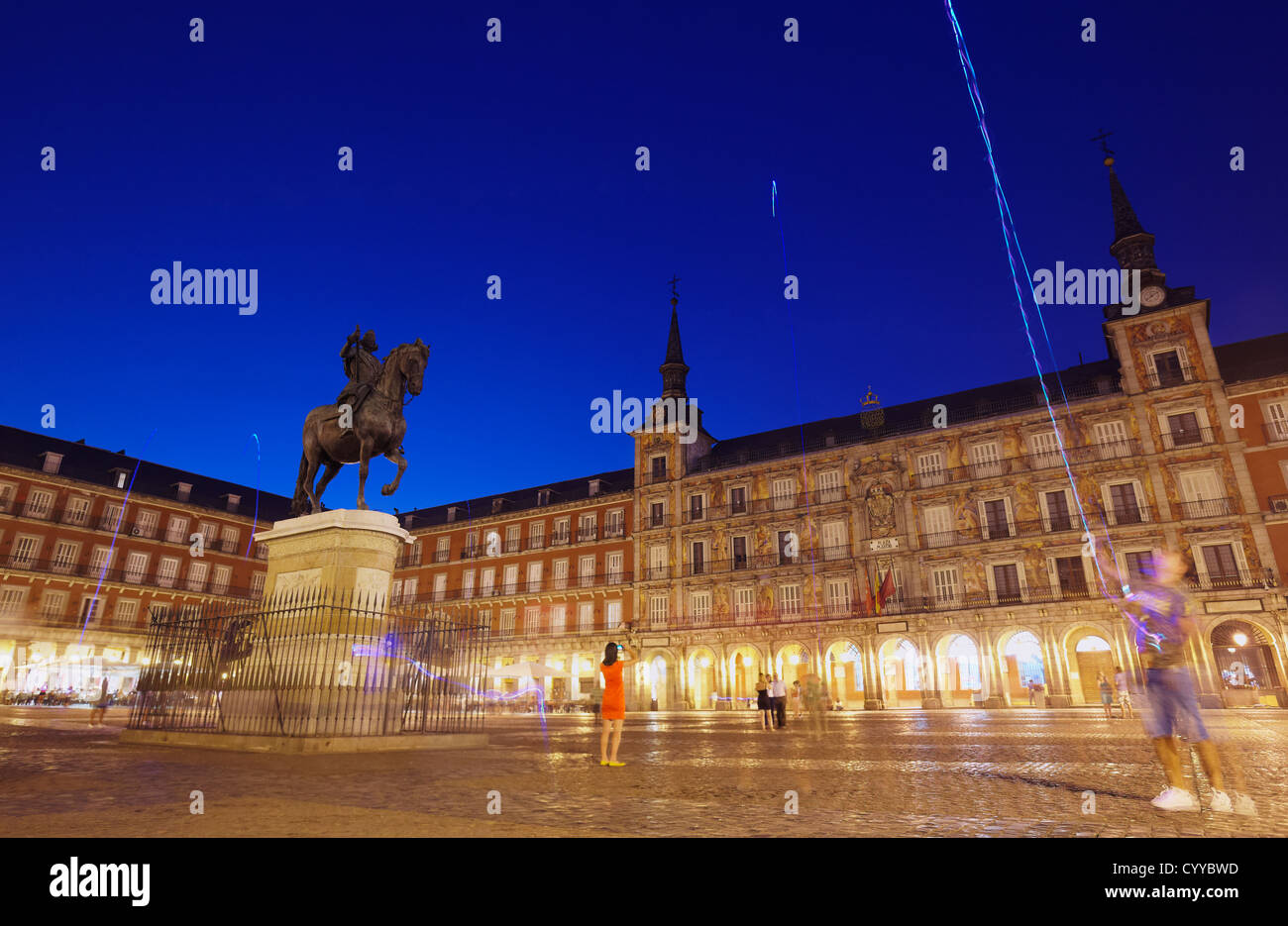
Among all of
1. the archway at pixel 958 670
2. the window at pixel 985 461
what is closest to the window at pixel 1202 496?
the window at pixel 985 461

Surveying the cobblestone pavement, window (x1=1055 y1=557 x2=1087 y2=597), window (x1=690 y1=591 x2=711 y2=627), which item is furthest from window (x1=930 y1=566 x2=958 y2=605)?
the cobblestone pavement

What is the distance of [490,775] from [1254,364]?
34.6 metres

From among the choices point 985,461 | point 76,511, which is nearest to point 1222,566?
point 985,461

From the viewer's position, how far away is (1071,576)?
1048 inches

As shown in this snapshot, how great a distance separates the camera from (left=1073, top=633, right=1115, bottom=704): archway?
26438 mm

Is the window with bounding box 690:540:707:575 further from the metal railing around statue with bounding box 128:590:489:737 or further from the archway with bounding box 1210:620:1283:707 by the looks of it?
the metal railing around statue with bounding box 128:590:489:737

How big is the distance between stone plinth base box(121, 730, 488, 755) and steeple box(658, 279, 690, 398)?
32314mm

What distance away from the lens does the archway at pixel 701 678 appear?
33.0 m

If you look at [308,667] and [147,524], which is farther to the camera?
[147,524]

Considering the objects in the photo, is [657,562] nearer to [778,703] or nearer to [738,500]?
[738,500]

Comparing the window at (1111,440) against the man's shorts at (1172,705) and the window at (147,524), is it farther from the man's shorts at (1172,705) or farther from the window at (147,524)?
the window at (147,524)

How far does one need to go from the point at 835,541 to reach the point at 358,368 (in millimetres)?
26336

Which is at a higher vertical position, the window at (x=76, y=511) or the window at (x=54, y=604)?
the window at (x=76, y=511)

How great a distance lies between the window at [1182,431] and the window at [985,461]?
5.81 meters
